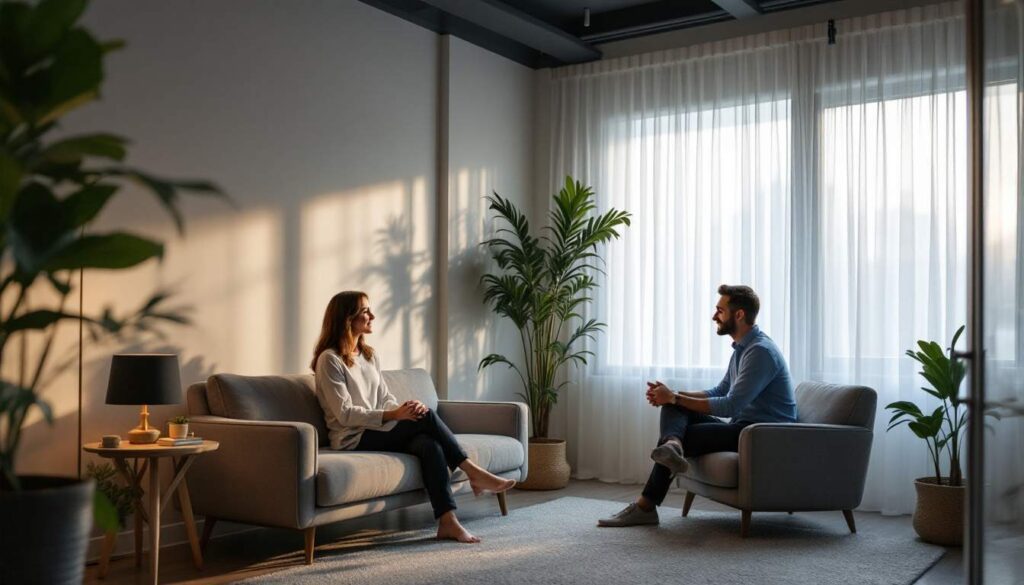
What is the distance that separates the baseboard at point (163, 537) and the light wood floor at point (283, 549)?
4cm

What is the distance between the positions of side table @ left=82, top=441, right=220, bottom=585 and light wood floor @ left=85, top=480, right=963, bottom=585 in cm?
9

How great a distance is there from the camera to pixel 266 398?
14.7 ft

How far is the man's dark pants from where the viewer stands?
16.0 ft

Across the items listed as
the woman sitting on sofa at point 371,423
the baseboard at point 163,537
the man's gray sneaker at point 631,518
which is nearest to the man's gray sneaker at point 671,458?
the man's gray sneaker at point 631,518

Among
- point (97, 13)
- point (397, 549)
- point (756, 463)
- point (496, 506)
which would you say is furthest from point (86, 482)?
point (496, 506)

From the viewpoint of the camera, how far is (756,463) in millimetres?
4578

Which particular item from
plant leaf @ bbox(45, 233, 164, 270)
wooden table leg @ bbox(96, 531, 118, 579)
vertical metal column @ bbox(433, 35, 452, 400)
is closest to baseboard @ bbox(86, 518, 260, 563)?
wooden table leg @ bbox(96, 531, 118, 579)

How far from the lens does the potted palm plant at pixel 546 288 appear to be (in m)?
6.25

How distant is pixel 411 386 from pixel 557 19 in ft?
9.28

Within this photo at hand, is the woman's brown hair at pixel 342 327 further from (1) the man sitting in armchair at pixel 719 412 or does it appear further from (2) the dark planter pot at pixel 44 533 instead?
(2) the dark planter pot at pixel 44 533

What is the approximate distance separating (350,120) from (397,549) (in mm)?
2447

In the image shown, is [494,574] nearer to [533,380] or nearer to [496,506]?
[496,506]

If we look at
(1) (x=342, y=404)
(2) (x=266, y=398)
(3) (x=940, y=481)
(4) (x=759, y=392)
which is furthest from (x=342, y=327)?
(3) (x=940, y=481)

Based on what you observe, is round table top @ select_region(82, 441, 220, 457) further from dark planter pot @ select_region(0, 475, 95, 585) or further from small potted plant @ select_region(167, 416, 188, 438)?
dark planter pot @ select_region(0, 475, 95, 585)
